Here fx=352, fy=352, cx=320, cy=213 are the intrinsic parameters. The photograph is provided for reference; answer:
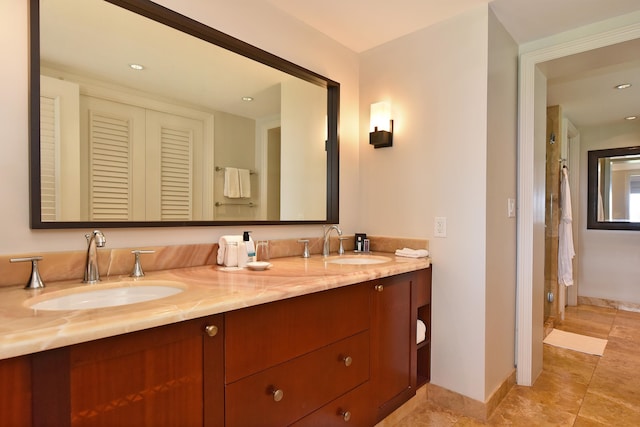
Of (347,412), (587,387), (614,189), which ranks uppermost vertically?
(614,189)

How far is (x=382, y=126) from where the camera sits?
2.25 metres

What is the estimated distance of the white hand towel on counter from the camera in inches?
77.4

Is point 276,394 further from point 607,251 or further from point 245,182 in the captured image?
point 607,251

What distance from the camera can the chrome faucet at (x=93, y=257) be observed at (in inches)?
47.7

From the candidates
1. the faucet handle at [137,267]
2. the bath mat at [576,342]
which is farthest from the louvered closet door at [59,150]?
the bath mat at [576,342]

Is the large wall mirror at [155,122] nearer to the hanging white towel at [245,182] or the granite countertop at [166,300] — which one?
the hanging white towel at [245,182]

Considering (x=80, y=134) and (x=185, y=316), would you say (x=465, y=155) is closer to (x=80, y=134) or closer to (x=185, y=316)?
(x=185, y=316)

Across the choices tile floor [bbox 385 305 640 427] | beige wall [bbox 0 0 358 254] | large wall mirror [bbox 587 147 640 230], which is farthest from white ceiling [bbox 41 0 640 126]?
large wall mirror [bbox 587 147 640 230]

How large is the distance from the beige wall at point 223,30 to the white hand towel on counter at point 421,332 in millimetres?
751

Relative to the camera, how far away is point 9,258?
3.66 feet

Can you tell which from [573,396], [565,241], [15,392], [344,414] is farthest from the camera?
[565,241]

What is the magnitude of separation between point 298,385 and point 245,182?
3.29 ft

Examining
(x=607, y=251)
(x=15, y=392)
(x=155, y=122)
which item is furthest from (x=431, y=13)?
(x=607, y=251)

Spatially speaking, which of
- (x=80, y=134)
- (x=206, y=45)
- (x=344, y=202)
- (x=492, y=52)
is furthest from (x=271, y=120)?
(x=492, y=52)
